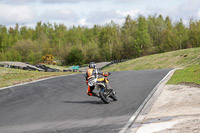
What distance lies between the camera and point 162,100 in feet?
37.6

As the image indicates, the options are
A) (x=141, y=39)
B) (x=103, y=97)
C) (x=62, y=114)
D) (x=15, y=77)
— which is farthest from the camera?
(x=141, y=39)

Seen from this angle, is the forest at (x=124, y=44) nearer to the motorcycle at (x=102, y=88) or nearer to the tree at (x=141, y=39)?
the tree at (x=141, y=39)

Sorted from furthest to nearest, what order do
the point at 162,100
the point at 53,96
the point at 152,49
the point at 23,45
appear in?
the point at 23,45, the point at 152,49, the point at 53,96, the point at 162,100

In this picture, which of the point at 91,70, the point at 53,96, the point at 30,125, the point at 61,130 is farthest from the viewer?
the point at 53,96

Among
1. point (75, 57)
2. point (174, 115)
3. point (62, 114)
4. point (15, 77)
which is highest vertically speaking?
point (75, 57)

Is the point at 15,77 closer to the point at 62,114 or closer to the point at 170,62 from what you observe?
the point at 62,114

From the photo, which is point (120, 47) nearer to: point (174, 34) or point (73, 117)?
point (174, 34)

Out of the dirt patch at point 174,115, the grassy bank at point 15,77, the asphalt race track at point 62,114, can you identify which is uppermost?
the grassy bank at point 15,77

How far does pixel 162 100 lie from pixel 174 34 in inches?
3007

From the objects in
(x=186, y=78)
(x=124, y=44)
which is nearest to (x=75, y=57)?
(x=124, y=44)

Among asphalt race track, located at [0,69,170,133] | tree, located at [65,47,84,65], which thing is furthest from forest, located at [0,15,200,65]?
Answer: asphalt race track, located at [0,69,170,133]

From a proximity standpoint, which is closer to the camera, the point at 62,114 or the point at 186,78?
the point at 62,114

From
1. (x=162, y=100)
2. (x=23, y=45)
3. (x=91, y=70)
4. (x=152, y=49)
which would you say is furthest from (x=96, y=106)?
(x=23, y=45)

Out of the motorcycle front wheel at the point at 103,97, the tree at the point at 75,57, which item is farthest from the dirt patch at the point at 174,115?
the tree at the point at 75,57
